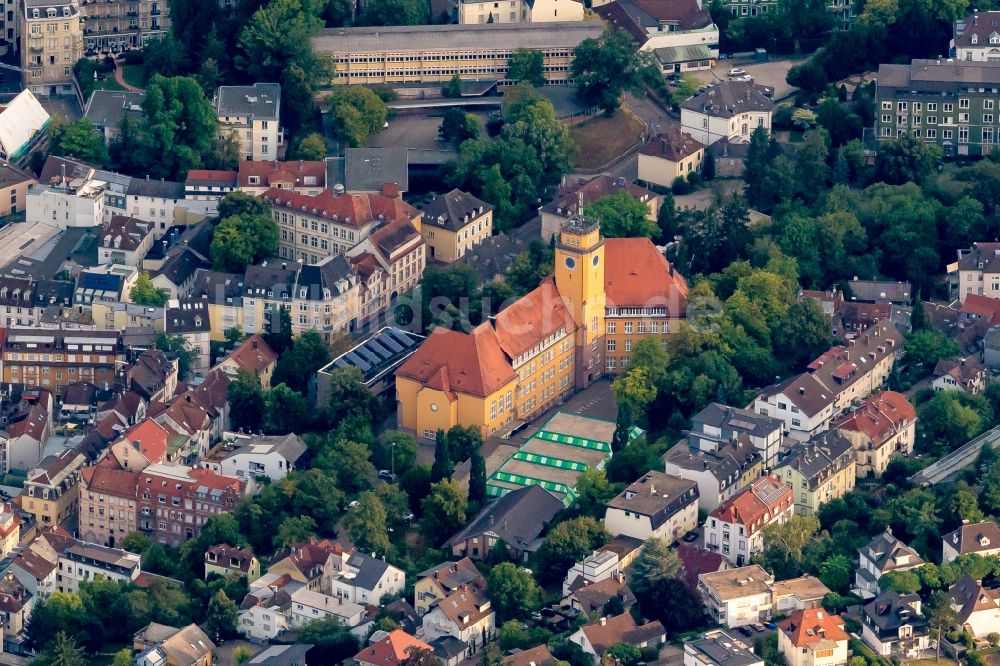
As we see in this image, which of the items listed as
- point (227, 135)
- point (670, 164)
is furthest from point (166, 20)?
point (670, 164)

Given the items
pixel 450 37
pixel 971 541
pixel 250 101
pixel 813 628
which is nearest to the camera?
pixel 813 628

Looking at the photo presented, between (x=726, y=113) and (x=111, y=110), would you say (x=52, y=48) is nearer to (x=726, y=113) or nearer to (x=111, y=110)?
(x=111, y=110)

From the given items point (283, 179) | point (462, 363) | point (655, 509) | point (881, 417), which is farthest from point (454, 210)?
point (655, 509)

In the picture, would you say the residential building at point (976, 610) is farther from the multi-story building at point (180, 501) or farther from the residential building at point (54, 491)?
the residential building at point (54, 491)

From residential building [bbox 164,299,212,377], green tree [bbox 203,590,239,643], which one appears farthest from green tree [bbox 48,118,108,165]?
green tree [bbox 203,590,239,643]

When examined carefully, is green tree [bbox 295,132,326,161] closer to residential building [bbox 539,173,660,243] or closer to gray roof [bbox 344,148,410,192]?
gray roof [bbox 344,148,410,192]

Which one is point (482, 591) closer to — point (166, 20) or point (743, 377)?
point (743, 377)

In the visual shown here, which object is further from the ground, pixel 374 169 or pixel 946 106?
pixel 946 106
